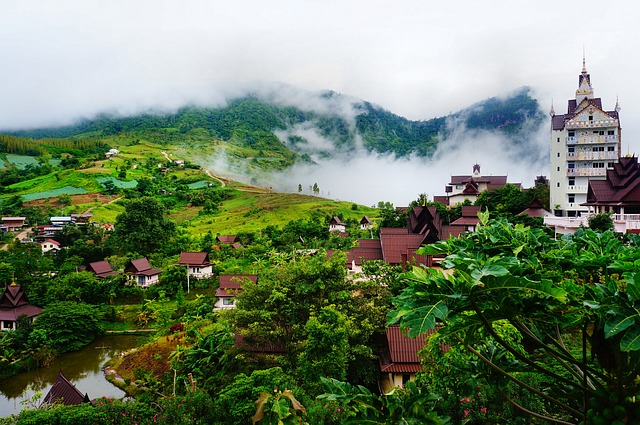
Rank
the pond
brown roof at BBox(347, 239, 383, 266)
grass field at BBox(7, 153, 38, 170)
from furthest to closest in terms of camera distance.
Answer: grass field at BBox(7, 153, 38, 170), brown roof at BBox(347, 239, 383, 266), the pond

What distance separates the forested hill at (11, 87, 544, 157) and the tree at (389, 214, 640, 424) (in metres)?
85.8

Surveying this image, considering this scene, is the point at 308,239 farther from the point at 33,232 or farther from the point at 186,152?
the point at 186,152

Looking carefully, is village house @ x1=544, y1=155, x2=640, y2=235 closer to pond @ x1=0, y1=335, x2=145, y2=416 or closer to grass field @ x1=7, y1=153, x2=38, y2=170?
pond @ x1=0, y1=335, x2=145, y2=416

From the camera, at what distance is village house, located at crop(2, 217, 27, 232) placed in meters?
53.0

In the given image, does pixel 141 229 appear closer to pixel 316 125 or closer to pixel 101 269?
pixel 101 269

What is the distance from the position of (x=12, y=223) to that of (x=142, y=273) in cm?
3388

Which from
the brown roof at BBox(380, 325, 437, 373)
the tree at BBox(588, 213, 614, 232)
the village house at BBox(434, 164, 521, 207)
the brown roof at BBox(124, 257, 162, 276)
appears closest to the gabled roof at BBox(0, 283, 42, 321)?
the brown roof at BBox(124, 257, 162, 276)

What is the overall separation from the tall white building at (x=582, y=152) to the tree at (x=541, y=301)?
27341 millimetres

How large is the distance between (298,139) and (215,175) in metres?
71.5

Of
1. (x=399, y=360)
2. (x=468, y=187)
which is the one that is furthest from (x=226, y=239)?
(x=399, y=360)

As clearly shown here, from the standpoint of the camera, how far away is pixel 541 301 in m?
3.10

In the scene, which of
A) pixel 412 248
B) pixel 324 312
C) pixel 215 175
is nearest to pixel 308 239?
pixel 412 248

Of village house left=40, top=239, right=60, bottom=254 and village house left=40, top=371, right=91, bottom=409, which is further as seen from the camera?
village house left=40, top=239, right=60, bottom=254

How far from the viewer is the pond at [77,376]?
1726 centimetres
